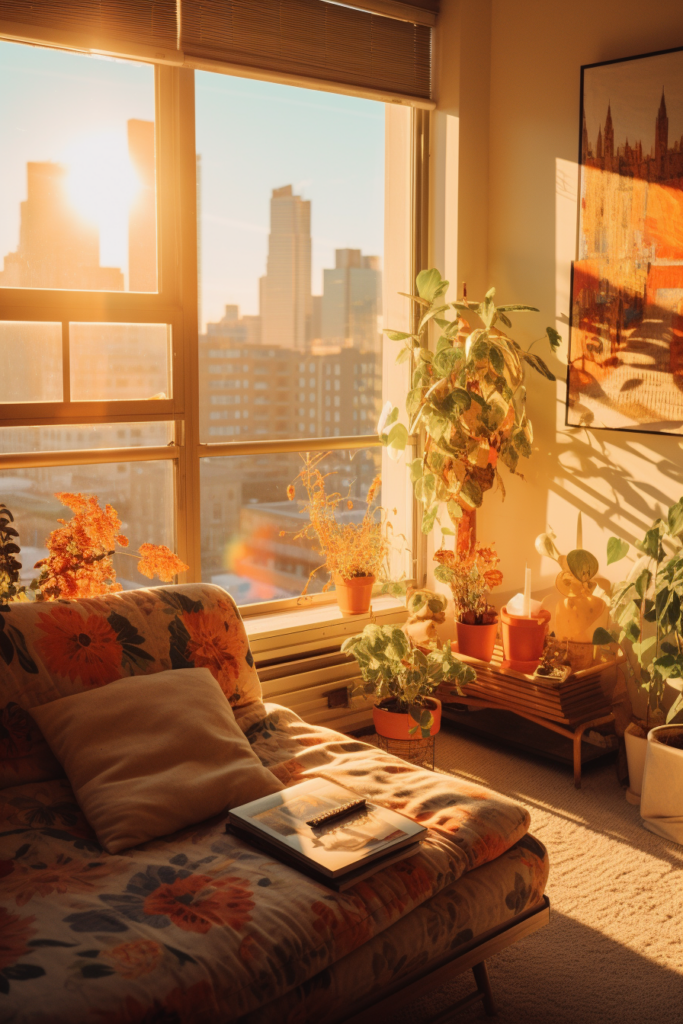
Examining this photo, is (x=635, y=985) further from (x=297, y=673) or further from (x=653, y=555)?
(x=297, y=673)

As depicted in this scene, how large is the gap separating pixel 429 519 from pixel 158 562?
118cm

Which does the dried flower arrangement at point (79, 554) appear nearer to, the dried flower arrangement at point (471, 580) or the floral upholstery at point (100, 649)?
the floral upholstery at point (100, 649)

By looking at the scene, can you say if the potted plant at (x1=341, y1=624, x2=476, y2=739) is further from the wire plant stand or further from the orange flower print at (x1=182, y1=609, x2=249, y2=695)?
the orange flower print at (x1=182, y1=609, x2=249, y2=695)

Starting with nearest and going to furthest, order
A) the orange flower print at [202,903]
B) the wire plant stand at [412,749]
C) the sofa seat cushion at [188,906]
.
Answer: the sofa seat cushion at [188,906] → the orange flower print at [202,903] → the wire plant stand at [412,749]

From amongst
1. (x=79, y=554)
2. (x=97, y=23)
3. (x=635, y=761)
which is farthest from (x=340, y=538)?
(x=97, y=23)

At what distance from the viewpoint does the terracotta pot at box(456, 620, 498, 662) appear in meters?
3.46

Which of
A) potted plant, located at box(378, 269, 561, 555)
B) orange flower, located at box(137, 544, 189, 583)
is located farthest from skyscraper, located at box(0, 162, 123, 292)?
potted plant, located at box(378, 269, 561, 555)

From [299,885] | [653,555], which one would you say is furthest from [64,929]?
[653,555]

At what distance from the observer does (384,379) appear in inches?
150

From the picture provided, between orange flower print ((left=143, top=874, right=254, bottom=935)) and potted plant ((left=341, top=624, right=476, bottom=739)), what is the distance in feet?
4.54

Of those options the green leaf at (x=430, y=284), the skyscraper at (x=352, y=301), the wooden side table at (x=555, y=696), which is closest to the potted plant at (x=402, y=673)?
the wooden side table at (x=555, y=696)

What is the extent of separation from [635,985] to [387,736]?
4.03 feet

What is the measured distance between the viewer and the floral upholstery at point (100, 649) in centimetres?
208

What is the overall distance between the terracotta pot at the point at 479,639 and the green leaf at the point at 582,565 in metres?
0.37
